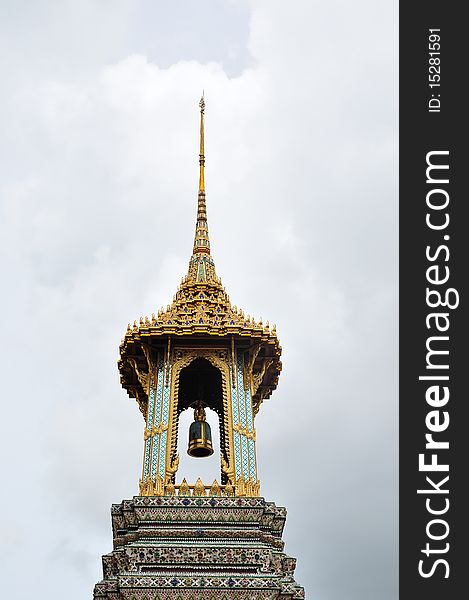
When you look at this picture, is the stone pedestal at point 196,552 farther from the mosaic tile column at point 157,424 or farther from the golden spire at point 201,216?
the golden spire at point 201,216

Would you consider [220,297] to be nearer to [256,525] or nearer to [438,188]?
[256,525]

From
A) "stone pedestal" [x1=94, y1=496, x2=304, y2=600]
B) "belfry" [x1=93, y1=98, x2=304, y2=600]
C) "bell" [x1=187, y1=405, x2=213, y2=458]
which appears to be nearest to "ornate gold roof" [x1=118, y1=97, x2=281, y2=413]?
"belfry" [x1=93, y1=98, x2=304, y2=600]

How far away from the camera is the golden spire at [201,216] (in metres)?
37.2

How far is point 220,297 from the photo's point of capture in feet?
113

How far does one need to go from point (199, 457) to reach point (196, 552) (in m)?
7.14

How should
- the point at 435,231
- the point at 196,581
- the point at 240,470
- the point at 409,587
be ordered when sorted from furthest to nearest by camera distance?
the point at 240,470 → the point at 196,581 → the point at 435,231 → the point at 409,587

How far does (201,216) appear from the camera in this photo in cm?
3822

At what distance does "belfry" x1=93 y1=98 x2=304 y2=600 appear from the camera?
1081 inches

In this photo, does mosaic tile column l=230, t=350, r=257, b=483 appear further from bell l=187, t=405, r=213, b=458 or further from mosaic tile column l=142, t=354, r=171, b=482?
Answer: bell l=187, t=405, r=213, b=458

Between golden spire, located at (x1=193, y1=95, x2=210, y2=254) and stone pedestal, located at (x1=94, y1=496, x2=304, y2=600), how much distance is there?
10.6 metres

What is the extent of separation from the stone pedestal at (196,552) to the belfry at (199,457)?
0.09 feet

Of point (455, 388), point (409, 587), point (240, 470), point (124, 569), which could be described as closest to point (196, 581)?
point (124, 569)

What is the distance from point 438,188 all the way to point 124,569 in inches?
480

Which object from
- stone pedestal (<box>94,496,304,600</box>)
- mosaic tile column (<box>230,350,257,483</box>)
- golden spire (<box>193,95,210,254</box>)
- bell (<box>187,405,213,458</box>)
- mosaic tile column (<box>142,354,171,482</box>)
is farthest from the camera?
golden spire (<box>193,95,210,254</box>)
